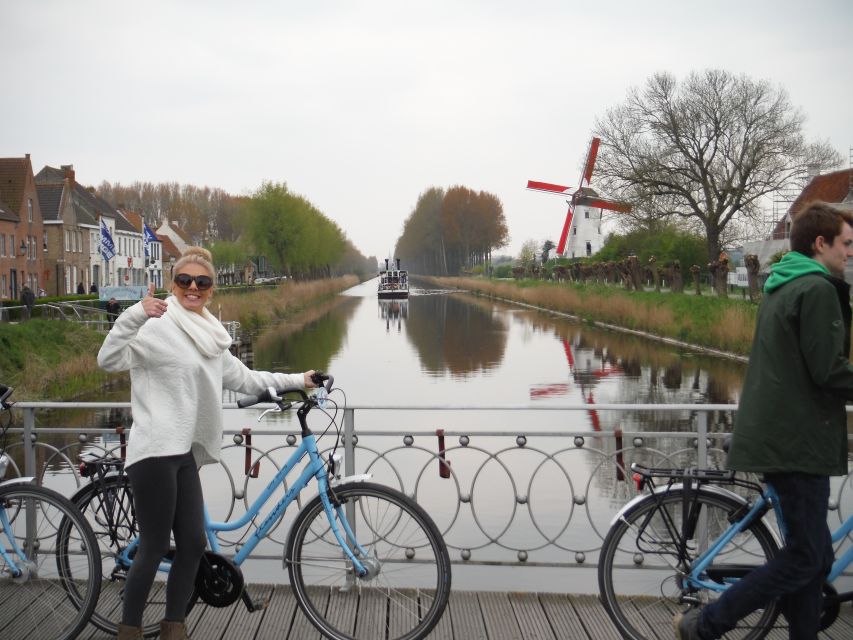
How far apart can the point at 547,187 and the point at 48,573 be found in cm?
8361

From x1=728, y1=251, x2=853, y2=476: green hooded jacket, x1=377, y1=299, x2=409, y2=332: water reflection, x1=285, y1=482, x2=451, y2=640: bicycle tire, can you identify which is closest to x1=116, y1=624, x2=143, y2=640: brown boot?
x1=285, y1=482, x2=451, y2=640: bicycle tire

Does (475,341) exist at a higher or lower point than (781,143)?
lower

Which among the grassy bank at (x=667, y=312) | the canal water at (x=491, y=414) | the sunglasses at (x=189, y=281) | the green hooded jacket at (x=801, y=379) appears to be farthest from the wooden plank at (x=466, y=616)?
the grassy bank at (x=667, y=312)

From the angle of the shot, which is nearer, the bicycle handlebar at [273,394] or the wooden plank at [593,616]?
the bicycle handlebar at [273,394]

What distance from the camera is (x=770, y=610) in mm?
3611

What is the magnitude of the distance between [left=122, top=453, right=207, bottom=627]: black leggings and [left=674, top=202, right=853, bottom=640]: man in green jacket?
195 cm

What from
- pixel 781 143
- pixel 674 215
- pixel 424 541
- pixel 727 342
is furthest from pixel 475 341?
pixel 424 541

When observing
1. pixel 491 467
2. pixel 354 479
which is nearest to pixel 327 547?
pixel 354 479

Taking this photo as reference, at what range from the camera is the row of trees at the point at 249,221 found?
7488 centimetres

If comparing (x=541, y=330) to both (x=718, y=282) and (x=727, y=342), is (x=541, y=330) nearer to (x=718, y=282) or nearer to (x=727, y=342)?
(x=718, y=282)

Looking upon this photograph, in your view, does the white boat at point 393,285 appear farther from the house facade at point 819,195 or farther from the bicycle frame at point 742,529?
the bicycle frame at point 742,529

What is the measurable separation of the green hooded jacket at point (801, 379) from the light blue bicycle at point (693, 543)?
280mm

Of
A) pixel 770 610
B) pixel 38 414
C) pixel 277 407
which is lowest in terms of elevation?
pixel 38 414

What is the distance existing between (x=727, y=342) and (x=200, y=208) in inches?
3944
